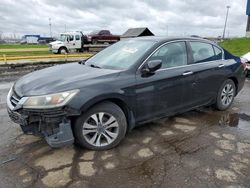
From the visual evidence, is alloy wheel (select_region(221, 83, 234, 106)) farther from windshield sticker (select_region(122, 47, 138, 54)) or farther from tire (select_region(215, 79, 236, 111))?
windshield sticker (select_region(122, 47, 138, 54))

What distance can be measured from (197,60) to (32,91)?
286 centimetres

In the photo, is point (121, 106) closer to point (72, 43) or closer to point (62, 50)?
point (62, 50)

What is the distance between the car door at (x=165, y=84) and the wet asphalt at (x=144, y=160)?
42cm

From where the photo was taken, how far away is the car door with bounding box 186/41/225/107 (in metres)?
4.46

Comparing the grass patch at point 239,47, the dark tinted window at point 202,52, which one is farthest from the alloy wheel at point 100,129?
the grass patch at point 239,47

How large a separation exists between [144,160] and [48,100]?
4.70ft

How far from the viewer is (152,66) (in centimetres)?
361

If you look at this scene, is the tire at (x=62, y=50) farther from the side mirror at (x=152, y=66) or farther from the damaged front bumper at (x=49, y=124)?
the damaged front bumper at (x=49, y=124)

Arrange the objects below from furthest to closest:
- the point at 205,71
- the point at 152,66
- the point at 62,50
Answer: the point at 62,50 → the point at 205,71 → the point at 152,66

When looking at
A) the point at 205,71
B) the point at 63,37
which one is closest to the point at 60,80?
the point at 205,71

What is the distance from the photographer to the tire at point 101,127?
3279mm

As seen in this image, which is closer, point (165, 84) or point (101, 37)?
point (165, 84)

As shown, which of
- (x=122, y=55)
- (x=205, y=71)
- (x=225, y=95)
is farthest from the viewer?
(x=225, y=95)

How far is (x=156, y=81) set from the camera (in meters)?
3.80
